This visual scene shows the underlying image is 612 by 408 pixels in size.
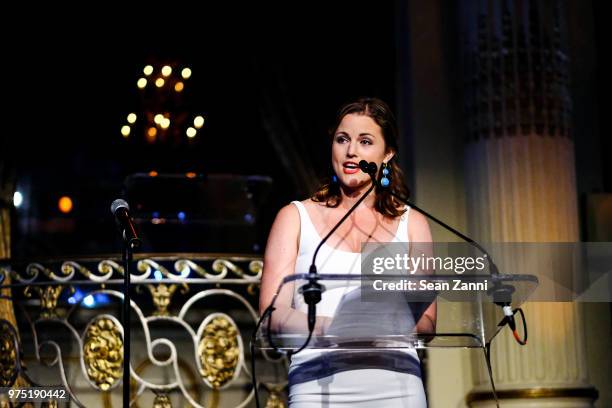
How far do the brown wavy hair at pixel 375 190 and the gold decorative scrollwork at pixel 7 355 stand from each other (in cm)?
310

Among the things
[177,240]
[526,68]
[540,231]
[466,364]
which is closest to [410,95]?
[526,68]

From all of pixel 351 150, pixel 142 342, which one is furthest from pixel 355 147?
pixel 142 342

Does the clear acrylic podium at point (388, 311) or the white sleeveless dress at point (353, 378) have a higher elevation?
the clear acrylic podium at point (388, 311)

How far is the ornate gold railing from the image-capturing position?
19.8ft

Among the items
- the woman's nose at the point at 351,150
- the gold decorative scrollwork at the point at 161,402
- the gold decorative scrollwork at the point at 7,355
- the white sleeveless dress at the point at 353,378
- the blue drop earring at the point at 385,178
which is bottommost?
the white sleeveless dress at the point at 353,378

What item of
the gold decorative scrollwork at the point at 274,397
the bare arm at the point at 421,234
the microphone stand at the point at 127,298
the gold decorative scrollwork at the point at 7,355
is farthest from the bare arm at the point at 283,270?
the gold decorative scrollwork at the point at 7,355

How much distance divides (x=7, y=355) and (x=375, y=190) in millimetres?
3330

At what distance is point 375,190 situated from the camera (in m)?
3.46

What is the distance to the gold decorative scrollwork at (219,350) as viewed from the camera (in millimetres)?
6074

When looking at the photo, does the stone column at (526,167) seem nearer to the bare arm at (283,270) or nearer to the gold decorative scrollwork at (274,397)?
the gold decorative scrollwork at (274,397)

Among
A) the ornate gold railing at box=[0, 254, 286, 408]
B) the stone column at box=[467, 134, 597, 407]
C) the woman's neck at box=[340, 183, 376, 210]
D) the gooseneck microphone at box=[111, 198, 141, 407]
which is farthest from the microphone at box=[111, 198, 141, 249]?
the stone column at box=[467, 134, 597, 407]

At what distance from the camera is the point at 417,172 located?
661 centimetres

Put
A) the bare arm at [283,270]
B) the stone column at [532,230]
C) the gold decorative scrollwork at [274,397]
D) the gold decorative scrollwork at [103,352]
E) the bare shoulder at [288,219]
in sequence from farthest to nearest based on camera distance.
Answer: the gold decorative scrollwork at [274,397]
the gold decorative scrollwork at [103,352]
the stone column at [532,230]
the bare shoulder at [288,219]
the bare arm at [283,270]

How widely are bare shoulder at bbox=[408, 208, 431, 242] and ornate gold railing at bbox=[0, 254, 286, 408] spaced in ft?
9.07
